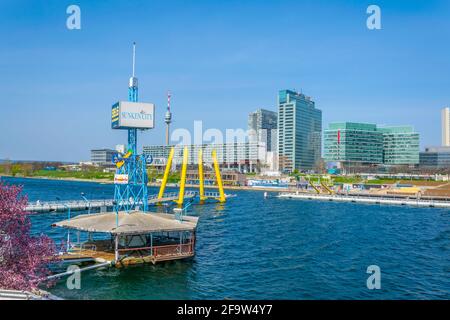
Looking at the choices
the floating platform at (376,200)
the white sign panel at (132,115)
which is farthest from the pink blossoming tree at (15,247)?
the floating platform at (376,200)

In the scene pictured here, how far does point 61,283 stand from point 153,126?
116 ft

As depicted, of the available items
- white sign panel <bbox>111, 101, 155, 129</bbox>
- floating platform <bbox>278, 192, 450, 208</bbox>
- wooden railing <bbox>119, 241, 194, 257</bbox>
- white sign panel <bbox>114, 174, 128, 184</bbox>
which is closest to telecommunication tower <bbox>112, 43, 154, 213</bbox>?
white sign panel <bbox>111, 101, 155, 129</bbox>

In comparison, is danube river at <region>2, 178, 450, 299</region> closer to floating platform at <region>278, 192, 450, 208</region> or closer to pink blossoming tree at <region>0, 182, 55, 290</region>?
pink blossoming tree at <region>0, 182, 55, 290</region>

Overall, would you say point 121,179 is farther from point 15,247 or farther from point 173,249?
point 15,247

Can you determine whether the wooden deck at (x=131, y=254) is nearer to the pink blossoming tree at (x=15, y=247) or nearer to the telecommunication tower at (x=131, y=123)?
the pink blossoming tree at (x=15, y=247)

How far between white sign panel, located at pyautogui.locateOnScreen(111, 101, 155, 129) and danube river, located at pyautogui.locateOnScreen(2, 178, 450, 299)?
64.8 feet

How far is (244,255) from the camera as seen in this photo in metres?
48.9

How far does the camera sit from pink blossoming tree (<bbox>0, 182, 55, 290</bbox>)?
21.2m

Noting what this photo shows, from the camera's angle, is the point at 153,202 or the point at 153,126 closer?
the point at 153,126

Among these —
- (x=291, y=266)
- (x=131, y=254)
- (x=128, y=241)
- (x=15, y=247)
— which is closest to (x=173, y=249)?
(x=131, y=254)

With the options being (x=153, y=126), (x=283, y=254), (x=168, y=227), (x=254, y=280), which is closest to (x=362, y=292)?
(x=254, y=280)

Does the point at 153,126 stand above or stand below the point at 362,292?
above
